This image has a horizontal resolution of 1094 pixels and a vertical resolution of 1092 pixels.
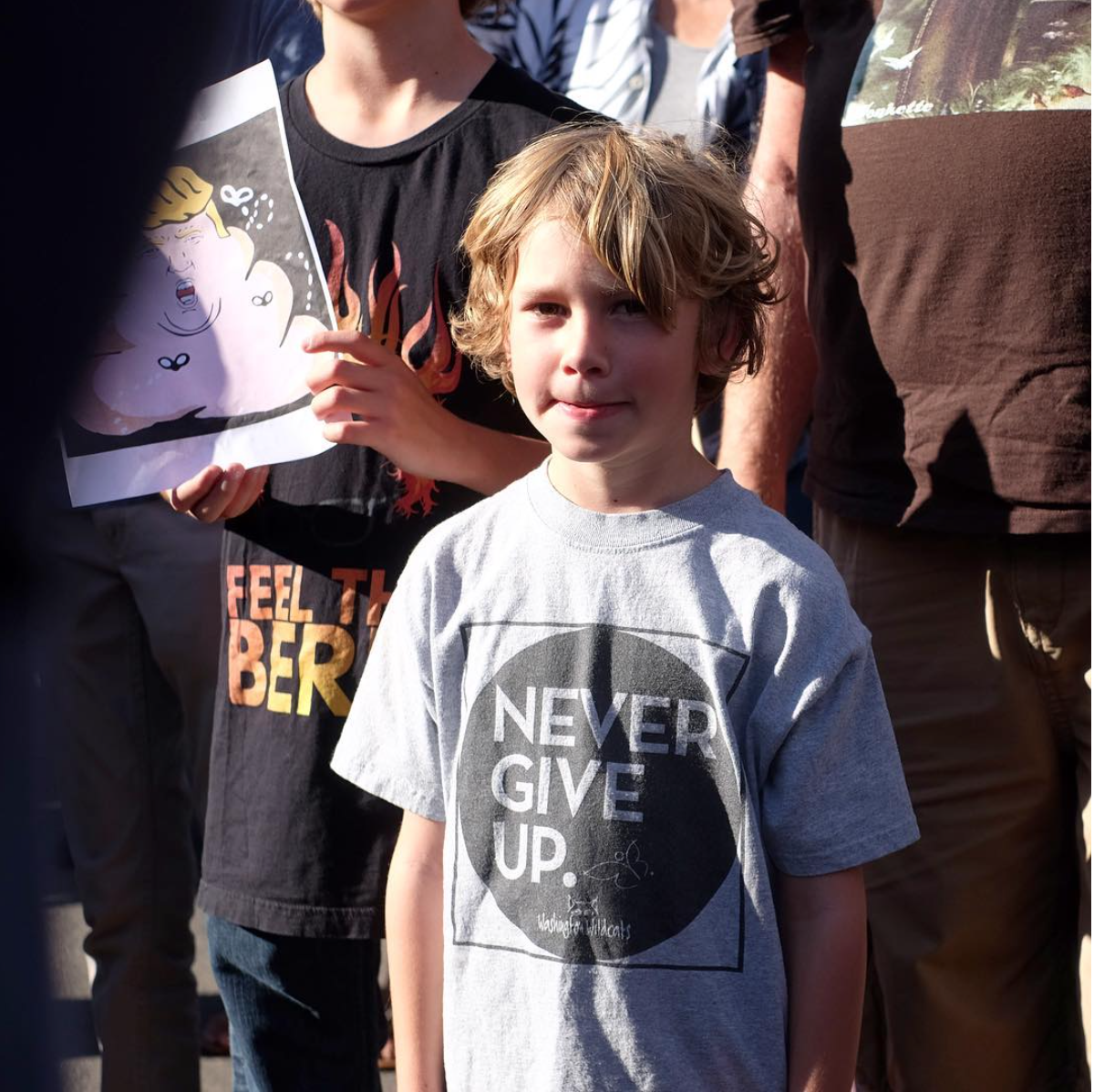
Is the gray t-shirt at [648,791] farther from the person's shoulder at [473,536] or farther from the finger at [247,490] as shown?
the finger at [247,490]

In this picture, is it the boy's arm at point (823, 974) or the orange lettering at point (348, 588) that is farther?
the orange lettering at point (348, 588)

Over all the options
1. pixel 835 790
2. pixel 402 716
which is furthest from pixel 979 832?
pixel 402 716

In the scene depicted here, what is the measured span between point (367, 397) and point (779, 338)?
77 cm

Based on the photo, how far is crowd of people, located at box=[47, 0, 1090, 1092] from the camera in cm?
150

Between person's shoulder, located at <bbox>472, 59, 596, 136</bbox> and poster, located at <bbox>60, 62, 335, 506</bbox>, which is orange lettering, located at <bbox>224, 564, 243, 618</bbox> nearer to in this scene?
poster, located at <bbox>60, 62, 335, 506</bbox>

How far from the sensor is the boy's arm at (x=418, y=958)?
1.62 m

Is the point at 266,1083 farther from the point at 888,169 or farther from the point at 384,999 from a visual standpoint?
the point at 384,999

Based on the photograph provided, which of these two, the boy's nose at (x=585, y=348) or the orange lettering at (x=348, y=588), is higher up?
the boy's nose at (x=585, y=348)

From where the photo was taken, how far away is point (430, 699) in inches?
64.5

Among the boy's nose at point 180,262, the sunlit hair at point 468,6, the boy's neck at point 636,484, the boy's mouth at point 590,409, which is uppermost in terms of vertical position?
the sunlit hair at point 468,6

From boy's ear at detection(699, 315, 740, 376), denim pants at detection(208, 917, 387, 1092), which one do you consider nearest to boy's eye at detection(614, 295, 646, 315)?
boy's ear at detection(699, 315, 740, 376)

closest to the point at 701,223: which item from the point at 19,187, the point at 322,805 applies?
the point at 322,805

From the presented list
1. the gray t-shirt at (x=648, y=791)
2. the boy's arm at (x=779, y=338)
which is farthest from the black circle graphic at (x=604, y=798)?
the boy's arm at (x=779, y=338)

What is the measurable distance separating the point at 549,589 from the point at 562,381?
0.21 metres
